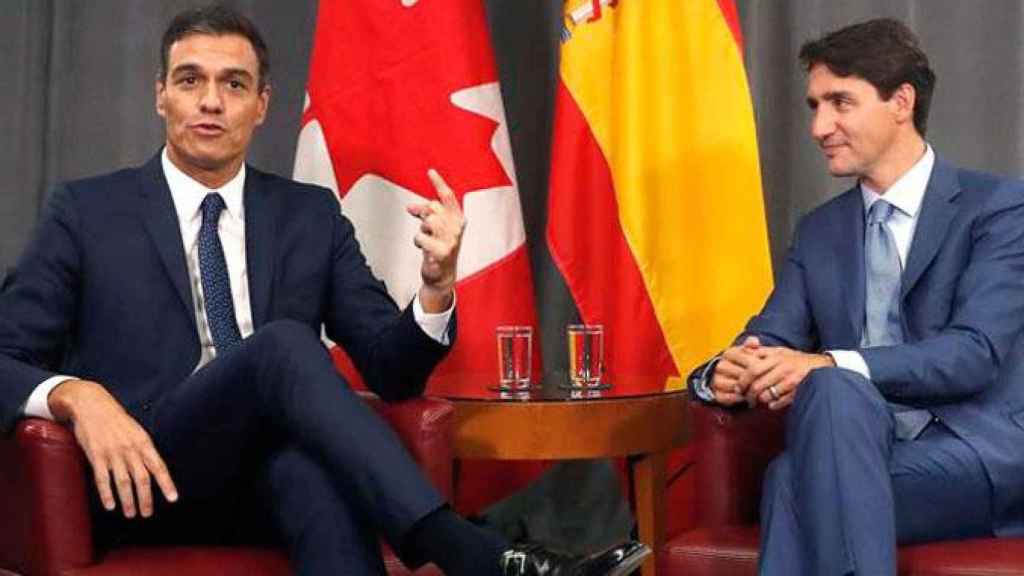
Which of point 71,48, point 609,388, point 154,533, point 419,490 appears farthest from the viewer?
point 71,48

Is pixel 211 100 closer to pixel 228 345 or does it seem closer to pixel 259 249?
pixel 259 249

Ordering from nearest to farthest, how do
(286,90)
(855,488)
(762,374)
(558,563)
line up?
1. (558,563)
2. (855,488)
3. (762,374)
4. (286,90)

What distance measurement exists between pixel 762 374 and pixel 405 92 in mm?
1250

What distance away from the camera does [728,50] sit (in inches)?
137

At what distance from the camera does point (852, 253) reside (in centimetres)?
287

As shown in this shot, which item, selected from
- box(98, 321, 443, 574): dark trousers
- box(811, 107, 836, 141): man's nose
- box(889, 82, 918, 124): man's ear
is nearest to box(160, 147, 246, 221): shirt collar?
box(98, 321, 443, 574): dark trousers

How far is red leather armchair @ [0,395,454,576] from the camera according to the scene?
2.41m

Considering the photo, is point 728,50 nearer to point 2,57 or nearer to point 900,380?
point 900,380

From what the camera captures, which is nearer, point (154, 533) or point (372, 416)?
point (372, 416)

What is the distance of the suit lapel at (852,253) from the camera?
111 inches

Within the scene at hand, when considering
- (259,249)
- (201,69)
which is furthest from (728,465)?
(201,69)

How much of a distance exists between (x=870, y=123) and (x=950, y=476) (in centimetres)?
67

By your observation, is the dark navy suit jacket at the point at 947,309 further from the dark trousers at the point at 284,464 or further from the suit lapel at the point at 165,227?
the suit lapel at the point at 165,227

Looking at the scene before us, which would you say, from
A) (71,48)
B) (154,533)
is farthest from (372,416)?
(71,48)
